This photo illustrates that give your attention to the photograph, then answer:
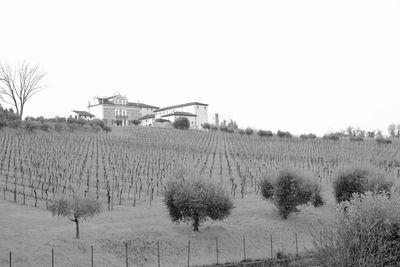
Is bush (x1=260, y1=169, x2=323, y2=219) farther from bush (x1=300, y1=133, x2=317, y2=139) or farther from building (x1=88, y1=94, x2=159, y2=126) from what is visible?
building (x1=88, y1=94, x2=159, y2=126)

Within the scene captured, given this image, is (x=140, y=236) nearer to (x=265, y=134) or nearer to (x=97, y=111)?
(x=265, y=134)

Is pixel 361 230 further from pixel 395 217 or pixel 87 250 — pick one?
pixel 87 250

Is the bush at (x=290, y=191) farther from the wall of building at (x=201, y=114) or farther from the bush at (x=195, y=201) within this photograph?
the wall of building at (x=201, y=114)

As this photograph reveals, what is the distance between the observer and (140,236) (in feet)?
84.2

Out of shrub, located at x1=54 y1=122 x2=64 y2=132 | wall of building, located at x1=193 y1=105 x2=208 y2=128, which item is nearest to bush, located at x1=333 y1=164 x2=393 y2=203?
shrub, located at x1=54 y1=122 x2=64 y2=132

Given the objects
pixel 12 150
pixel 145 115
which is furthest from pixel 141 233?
pixel 145 115

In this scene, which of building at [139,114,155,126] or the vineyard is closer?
the vineyard

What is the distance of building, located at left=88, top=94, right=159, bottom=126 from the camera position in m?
130

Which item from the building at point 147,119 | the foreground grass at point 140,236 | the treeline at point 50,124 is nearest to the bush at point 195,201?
the foreground grass at point 140,236

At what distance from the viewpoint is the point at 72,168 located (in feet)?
149

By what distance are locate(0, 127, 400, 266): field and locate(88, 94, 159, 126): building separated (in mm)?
62412

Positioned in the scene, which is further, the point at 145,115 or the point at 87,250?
the point at 145,115

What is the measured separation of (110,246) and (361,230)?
14.2 meters

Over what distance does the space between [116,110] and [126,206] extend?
334 feet
